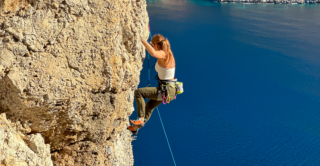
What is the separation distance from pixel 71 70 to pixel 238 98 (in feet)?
29.1

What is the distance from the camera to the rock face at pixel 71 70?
2066 mm

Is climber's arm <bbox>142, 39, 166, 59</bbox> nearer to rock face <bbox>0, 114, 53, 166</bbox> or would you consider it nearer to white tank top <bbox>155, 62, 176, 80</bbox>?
white tank top <bbox>155, 62, 176, 80</bbox>

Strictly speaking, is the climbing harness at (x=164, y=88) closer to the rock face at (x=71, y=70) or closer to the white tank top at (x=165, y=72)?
the white tank top at (x=165, y=72)

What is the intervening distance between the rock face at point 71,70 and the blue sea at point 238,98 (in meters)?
5.04

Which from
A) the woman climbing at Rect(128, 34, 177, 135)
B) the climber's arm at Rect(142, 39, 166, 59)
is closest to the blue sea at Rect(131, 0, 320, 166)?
the woman climbing at Rect(128, 34, 177, 135)

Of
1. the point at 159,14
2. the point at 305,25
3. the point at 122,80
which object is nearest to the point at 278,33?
the point at 305,25

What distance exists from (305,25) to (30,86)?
19252 millimetres

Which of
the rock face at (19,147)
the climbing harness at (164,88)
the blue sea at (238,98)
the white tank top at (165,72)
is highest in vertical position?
the white tank top at (165,72)

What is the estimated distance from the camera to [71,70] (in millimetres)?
2342

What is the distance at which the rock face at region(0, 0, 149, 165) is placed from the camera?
2.07 m

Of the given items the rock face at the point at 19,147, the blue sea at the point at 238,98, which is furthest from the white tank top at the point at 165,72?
the blue sea at the point at 238,98

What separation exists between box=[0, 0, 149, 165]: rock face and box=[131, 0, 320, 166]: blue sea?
16.5ft

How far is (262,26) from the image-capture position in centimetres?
1758

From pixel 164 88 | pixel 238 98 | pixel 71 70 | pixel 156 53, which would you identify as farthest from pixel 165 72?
pixel 238 98
